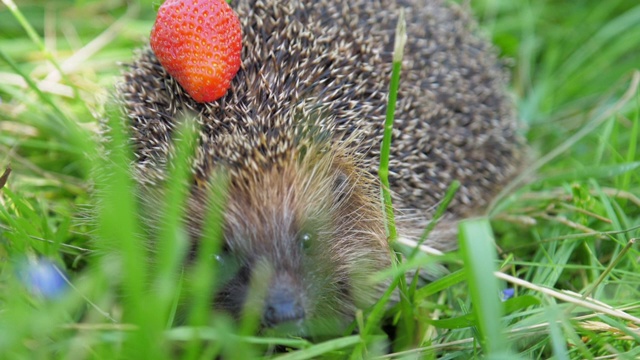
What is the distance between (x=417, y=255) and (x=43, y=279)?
1188mm

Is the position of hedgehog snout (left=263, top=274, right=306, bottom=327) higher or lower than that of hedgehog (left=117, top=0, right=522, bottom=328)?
lower

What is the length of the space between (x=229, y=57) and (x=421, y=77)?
822mm

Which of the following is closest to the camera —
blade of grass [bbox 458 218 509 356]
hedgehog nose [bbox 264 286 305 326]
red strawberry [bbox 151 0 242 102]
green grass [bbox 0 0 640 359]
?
blade of grass [bbox 458 218 509 356]

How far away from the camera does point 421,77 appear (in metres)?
2.50

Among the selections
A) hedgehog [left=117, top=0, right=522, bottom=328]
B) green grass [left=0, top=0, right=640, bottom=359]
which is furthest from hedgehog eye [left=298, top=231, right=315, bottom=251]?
green grass [left=0, top=0, right=640, bottom=359]

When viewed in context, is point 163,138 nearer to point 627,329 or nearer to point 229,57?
point 229,57

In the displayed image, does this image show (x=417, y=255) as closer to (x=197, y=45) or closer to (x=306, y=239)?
(x=306, y=239)

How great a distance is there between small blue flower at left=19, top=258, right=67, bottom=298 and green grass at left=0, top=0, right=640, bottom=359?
0.02m

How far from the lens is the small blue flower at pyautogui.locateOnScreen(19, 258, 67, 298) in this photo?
6.64ft

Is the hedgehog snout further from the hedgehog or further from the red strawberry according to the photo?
the red strawberry

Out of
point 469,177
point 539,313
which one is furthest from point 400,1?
point 539,313

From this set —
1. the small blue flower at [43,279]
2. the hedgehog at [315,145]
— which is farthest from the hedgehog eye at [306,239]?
the small blue flower at [43,279]

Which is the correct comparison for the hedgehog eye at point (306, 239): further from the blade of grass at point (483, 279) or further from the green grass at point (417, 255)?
the blade of grass at point (483, 279)

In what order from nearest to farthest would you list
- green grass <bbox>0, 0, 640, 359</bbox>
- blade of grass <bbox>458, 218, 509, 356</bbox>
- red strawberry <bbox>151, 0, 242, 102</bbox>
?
blade of grass <bbox>458, 218, 509, 356</bbox> < green grass <bbox>0, 0, 640, 359</bbox> < red strawberry <bbox>151, 0, 242, 102</bbox>
